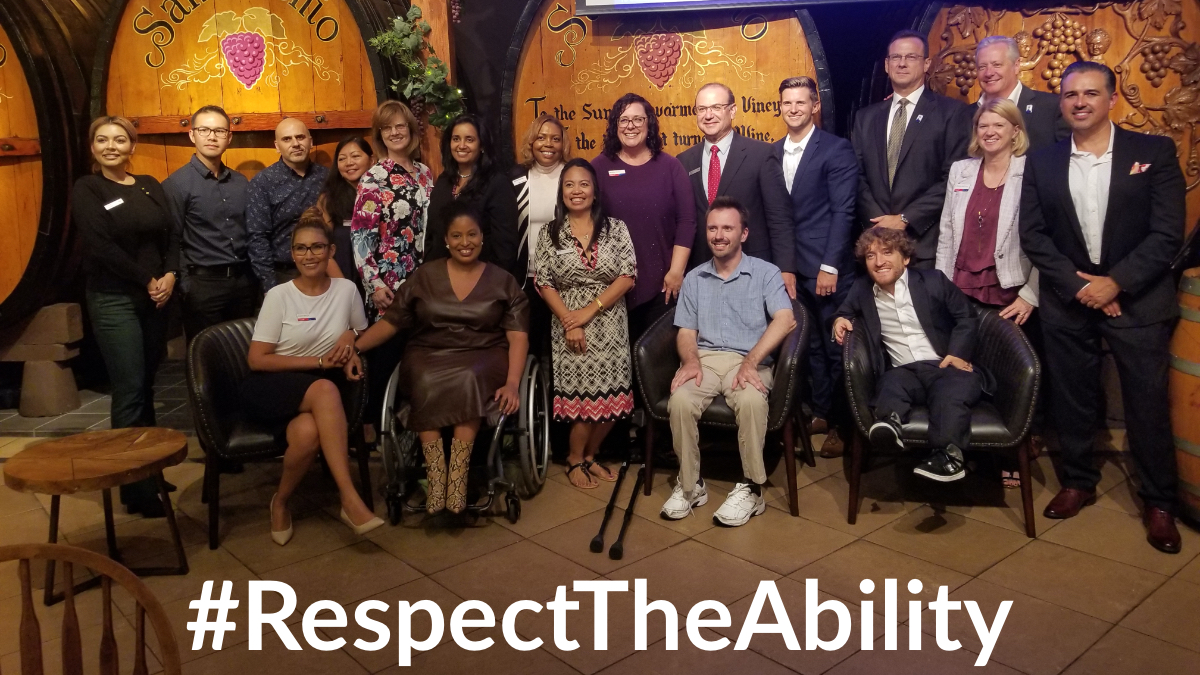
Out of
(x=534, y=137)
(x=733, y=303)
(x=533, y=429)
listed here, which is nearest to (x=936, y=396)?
(x=733, y=303)

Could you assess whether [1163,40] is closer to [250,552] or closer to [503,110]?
Result: [503,110]

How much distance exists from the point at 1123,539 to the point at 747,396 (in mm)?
1369

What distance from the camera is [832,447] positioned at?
404 centimetres

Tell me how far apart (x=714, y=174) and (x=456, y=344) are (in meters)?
1.35

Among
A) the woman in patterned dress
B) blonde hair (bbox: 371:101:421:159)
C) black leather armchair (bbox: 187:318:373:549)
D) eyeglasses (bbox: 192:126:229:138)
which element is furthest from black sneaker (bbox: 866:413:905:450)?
eyeglasses (bbox: 192:126:229:138)

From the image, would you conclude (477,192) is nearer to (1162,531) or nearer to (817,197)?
(817,197)

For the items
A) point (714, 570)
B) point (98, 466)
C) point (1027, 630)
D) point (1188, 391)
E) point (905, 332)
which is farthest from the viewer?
point (905, 332)

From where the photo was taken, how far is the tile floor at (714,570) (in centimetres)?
247

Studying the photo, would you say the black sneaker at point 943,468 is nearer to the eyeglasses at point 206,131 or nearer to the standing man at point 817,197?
the standing man at point 817,197

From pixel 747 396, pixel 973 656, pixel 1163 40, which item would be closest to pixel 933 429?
pixel 747 396

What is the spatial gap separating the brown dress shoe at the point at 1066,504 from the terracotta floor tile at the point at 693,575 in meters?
1.17

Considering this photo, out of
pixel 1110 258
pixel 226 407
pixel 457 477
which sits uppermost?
pixel 1110 258

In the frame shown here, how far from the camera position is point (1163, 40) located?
363cm

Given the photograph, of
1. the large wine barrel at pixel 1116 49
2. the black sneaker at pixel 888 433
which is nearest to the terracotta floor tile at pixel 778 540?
the black sneaker at pixel 888 433
